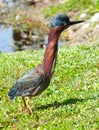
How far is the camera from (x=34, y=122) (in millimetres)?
8609

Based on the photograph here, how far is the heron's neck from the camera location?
318 inches

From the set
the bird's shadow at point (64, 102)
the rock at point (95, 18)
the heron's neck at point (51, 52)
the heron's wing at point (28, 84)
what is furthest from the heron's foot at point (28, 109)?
the rock at point (95, 18)

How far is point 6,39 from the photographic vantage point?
23984mm

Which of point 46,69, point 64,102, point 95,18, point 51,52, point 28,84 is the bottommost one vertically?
point 64,102

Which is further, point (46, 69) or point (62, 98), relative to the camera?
point (62, 98)

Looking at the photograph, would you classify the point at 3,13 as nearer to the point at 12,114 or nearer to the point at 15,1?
the point at 15,1

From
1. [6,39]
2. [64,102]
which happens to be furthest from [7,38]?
[64,102]

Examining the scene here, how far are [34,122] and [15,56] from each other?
5.60m

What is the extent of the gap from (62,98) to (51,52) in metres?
1.85

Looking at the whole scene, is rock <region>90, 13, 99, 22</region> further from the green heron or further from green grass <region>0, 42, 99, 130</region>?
the green heron

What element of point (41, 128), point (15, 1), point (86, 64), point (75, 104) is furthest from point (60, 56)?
point (15, 1)

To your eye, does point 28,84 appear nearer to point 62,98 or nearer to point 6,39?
point 62,98

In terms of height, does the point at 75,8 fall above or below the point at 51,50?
below

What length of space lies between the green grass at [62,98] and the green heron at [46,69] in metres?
0.66
